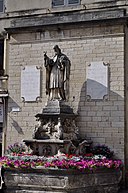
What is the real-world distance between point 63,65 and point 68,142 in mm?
2371

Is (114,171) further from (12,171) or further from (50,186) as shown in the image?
(12,171)

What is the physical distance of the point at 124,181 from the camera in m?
11.5

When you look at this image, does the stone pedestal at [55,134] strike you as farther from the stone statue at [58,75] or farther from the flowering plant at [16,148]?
the flowering plant at [16,148]

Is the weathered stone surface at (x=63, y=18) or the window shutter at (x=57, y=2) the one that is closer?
the weathered stone surface at (x=63, y=18)

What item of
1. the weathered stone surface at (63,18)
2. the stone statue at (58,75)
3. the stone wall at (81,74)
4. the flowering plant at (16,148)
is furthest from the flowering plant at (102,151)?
the weathered stone surface at (63,18)

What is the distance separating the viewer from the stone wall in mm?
11781

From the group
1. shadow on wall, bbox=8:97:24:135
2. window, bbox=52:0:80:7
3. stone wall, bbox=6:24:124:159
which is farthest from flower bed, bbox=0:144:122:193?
window, bbox=52:0:80:7

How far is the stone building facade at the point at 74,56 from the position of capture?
11820 millimetres

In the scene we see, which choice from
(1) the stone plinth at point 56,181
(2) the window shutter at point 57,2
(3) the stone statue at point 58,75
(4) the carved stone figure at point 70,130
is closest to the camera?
(1) the stone plinth at point 56,181

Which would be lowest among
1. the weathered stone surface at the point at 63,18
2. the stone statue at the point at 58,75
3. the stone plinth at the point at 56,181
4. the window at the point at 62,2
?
the stone plinth at the point at 56,181

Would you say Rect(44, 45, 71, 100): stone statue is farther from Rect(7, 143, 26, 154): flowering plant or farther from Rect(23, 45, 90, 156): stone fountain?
Rect(7, 143, 26, 154): flowering plant

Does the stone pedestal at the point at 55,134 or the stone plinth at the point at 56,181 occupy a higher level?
the stone pedestal at the point at 55,134

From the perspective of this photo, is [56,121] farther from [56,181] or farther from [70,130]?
[56,181]

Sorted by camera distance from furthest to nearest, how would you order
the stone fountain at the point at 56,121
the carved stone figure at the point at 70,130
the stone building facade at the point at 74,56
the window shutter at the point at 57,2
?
the window shutter at the point at 57,2 → the stone building facade at the point at 74,56 → the carved stone figure at the point at 70,130 → the stone fountain at the point at 56,121
